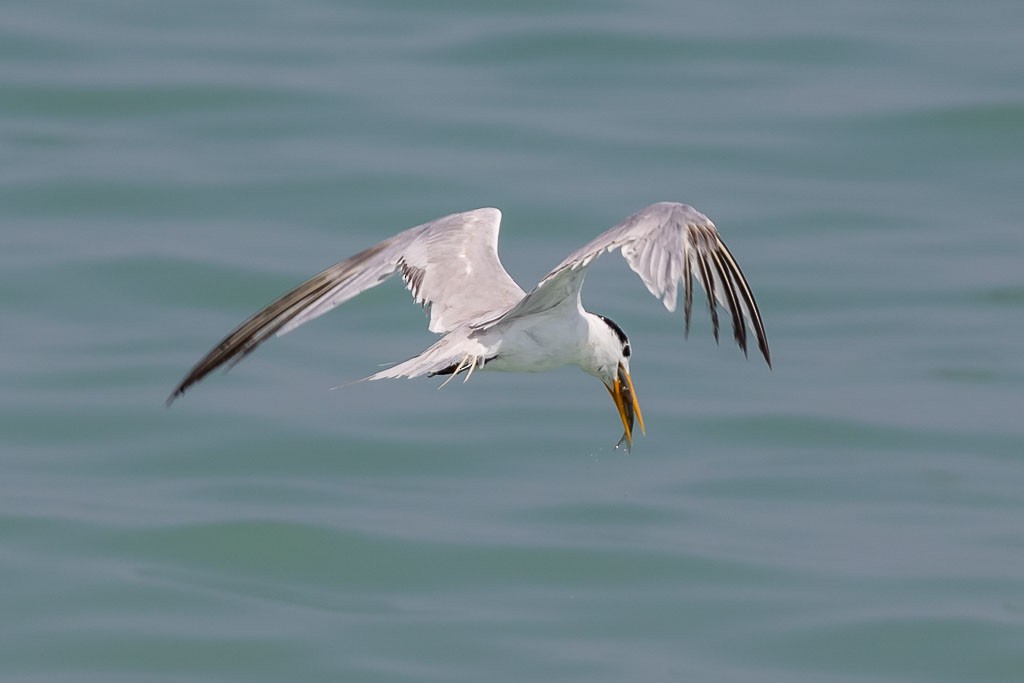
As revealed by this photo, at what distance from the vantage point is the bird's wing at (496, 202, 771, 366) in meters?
7.37

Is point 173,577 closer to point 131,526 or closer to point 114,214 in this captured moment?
point 131,526

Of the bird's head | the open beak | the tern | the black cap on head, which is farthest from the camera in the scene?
the open beak

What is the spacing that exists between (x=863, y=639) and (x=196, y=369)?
13.8 feet

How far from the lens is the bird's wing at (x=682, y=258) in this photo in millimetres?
7367

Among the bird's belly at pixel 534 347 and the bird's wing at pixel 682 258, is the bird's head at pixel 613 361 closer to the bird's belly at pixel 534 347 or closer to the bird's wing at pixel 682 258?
the bird's belly at pixel 534 347

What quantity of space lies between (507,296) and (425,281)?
1.24 ft

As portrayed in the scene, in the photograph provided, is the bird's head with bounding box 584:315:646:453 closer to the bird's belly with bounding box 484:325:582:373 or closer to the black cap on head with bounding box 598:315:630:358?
the black cap on head with bounding box 598:315:630:358

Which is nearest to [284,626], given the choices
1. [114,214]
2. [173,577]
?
[173,577]

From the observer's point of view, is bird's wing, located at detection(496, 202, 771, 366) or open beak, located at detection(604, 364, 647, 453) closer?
bird's wing, located at detection(496, 202, 771, 366)

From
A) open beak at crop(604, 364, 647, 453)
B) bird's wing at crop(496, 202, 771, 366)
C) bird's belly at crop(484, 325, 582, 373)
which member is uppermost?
bird's wing at crop(496, 202, 771, 366)

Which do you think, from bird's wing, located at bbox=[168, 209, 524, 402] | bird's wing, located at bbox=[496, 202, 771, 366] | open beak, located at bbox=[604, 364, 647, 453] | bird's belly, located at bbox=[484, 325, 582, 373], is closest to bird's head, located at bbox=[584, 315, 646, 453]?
open beak, located at bbox=[604, 364, 647, 453]

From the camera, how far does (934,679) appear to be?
10.2m

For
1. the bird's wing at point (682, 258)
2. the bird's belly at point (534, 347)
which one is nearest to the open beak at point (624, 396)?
the bird's belly at point (534, 347)

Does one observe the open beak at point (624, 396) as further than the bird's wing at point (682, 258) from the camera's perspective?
Yes
